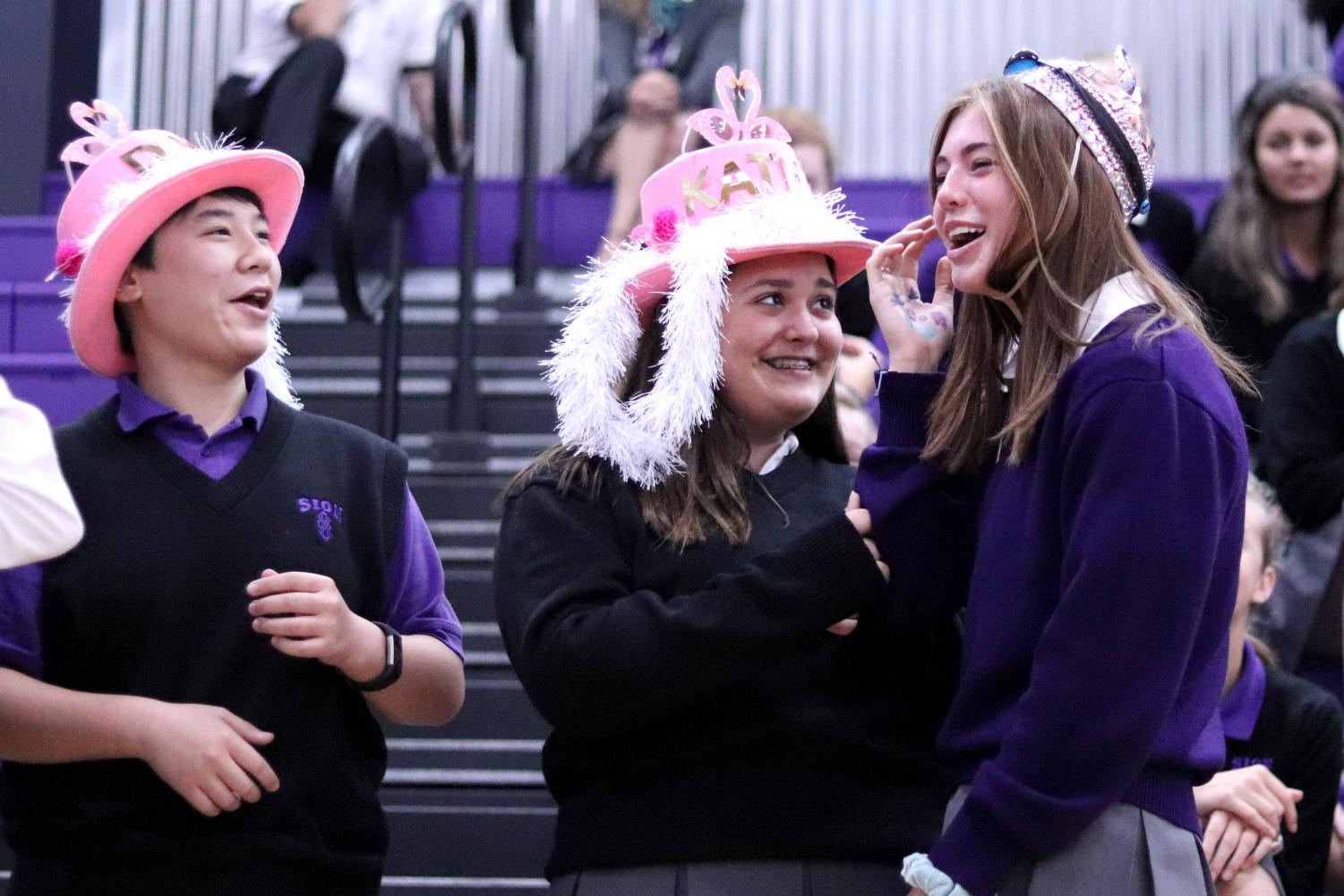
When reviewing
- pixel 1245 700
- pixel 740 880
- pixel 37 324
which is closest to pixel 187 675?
pixel 740 880

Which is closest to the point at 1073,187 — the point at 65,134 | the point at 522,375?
the point at 522,375

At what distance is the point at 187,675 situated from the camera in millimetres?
2436

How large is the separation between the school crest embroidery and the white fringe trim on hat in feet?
1.13

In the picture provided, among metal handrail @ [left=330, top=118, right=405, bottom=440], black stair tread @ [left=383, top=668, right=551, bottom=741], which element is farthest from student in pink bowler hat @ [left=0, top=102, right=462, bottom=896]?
metal handrail @ [left=330, top=118, right=405, bottom=440]

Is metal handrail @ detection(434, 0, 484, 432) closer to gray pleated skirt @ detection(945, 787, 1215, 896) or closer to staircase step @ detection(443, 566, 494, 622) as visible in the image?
staircase step @ detection(443, 566, 494, 622)

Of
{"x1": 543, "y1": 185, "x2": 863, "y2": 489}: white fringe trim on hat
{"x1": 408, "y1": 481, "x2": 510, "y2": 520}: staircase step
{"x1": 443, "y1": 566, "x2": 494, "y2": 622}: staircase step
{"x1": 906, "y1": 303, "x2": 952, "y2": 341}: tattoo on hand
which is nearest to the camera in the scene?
{"x1": 906, "y1": 303, "x2": 952, "y2": 341}: tattoo on hand

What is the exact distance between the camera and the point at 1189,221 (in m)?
5.26

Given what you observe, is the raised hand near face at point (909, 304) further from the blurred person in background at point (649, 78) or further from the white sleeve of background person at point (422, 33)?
the white sleeve of background person at point (422, 33)

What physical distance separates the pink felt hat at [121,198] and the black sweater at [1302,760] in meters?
1.76

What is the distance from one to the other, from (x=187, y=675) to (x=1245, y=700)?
5.43 ft

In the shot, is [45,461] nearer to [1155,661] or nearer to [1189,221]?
[1155,661]

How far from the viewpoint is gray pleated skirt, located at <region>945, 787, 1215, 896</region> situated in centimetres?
208

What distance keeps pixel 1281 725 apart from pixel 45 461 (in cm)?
198

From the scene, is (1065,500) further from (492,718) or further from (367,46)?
(367,46)
